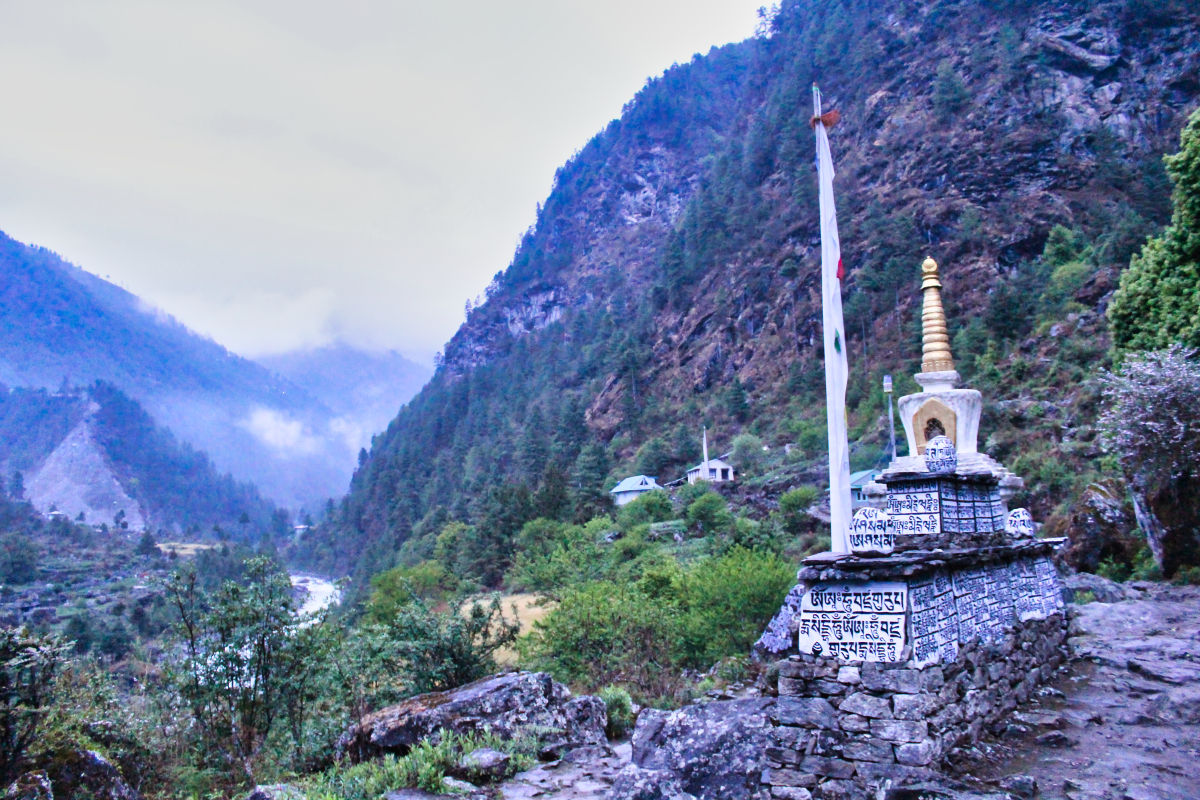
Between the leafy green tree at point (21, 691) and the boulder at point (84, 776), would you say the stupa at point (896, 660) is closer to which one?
the boulder at point (84, 776)

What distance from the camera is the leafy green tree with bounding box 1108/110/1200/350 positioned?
16312 mm

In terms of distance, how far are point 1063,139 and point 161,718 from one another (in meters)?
62.1

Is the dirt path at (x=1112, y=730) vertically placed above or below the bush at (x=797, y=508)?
below

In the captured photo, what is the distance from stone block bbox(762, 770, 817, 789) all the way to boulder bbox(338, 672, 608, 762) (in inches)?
128

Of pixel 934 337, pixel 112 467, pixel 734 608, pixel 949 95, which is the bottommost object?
pixel 734 608

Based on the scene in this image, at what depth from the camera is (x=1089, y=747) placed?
20.8 ft

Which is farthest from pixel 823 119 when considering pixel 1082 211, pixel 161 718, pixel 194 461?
pixel 194 461

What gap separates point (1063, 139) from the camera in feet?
168

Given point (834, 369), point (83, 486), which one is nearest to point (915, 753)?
point (834, 369)

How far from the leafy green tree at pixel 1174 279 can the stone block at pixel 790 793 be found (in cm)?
1598

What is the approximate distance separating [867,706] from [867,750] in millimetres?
315

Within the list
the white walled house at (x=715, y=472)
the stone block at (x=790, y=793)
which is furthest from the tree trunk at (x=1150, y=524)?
the white walled house at (x=715, y=472)

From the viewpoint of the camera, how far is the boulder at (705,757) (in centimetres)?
561

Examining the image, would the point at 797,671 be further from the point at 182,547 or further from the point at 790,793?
the point at 182,547
